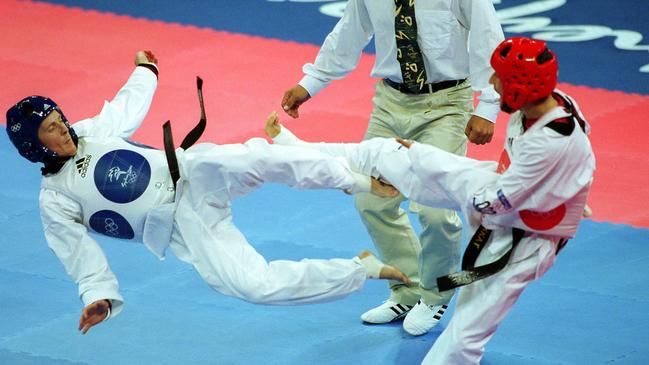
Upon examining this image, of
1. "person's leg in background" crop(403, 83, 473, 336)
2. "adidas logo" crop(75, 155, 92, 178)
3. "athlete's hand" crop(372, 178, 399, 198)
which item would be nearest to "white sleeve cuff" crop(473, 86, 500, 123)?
"person's leg in background" crop(403, 83, 473, 336)

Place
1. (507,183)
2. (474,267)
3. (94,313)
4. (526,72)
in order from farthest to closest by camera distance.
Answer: (94,313) → (474,267) → (507,183) → (526,72)

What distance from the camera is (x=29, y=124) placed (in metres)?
5.62

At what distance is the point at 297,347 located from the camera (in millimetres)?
6480

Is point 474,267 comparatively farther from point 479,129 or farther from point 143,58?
point 143,58

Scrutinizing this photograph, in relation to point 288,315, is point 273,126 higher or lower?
higher

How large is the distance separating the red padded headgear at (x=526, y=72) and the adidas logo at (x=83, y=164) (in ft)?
7.99

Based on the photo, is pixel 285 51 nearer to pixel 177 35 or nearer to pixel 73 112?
pixel 177 35

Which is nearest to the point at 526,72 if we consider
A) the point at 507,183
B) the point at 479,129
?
the point at 507,183

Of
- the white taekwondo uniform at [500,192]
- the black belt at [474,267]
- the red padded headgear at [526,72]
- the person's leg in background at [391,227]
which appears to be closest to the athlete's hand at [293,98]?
the person's leg in background at [391,227]

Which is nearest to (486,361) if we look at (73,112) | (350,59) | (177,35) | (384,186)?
(384,186)

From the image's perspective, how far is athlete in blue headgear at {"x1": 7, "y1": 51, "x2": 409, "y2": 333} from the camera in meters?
5.41

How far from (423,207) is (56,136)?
2.21 meters

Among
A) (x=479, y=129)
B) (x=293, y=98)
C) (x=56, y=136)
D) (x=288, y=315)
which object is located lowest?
(x=288, y=315)

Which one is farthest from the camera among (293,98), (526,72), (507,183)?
(293,98)
